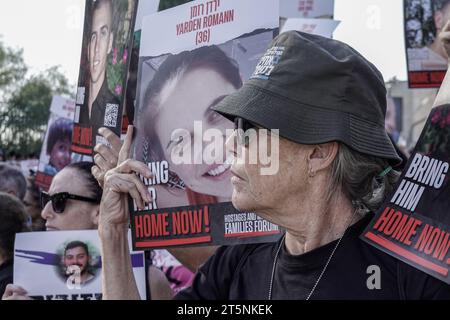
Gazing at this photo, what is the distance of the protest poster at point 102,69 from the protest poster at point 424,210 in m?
1.23

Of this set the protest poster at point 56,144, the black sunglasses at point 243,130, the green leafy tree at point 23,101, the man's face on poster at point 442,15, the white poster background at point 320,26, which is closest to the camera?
the black sunglasses at point 243,130

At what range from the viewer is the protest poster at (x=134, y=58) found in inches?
115

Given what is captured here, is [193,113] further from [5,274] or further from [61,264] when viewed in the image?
[5,274]

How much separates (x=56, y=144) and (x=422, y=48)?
12.5ft

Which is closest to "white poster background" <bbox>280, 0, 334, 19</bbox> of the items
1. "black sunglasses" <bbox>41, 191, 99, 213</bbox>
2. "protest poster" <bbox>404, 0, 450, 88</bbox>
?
"protest poster" <bbox>404, 0, 450, 88</bbox>

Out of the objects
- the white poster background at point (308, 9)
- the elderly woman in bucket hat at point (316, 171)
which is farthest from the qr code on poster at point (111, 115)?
the white poster background at point (308, 9)

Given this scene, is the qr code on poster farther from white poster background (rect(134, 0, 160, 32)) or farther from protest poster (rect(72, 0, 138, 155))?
white poster background (rect(134, 0, 160, 32))

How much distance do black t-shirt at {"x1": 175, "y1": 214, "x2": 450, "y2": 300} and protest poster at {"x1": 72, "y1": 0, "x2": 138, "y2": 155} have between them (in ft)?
2.54

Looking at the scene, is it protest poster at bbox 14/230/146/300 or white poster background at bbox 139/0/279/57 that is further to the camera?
protest poster at bbox 14/230/146/300

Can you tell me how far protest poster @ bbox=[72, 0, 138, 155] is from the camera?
2.85m

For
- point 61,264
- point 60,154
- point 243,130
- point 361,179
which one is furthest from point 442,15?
point 60,154

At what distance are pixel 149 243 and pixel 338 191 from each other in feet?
2.42

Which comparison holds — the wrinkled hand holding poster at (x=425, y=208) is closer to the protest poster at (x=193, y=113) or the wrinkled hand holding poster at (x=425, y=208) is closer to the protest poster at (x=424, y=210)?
the protest poster at (x=424, y=210)

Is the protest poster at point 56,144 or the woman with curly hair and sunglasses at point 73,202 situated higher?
the protest poster at point 56,144
